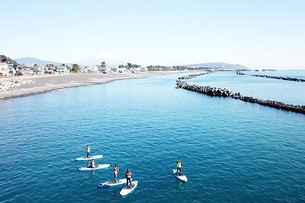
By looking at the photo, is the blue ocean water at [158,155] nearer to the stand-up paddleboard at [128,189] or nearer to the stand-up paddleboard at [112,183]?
the stand-up paddleboard at [128,189]

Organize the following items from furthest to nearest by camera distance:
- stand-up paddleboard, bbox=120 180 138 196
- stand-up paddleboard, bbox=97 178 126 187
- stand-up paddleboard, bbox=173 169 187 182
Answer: stand-up paddleboard, bbox=173 169 187 182
stand-up paddleboard, bbox=97 178 126 187
stand-up paddleboard, bbox=120 180 138 196

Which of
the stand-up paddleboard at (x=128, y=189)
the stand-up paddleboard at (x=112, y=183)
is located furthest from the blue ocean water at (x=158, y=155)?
the stand-up paddleboard at (x=112, y=183)

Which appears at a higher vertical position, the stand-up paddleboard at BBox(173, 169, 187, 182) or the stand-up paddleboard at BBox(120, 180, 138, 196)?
the stand-up paddleboard at BBox(173, 169, 187, 182)

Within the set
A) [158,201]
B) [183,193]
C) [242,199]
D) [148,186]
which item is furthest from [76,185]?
[242,199]

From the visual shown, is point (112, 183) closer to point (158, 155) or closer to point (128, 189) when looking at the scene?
point (128, 189)

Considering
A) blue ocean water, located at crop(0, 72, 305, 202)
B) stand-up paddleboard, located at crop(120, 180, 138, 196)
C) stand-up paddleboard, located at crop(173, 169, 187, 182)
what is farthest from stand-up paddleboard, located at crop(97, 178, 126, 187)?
stand-up paddleboard, located at crop(173, 169, 187, 182)

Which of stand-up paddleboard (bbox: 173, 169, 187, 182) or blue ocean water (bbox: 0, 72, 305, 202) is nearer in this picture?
blue ocean water (bbox: 0, 72, 305, 202)

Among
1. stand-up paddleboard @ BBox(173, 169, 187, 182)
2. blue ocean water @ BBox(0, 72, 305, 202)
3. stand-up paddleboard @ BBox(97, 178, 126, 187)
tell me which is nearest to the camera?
blue ocean water @ BBox(0, 72, 305, 202)

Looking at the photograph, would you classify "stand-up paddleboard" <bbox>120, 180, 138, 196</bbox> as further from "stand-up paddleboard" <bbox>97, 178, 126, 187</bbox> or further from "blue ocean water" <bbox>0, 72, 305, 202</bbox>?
"stand-up paddleboard" <bbox>97, 178, 126, 187</bbox>

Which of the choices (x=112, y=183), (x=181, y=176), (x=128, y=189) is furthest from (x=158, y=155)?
(x=128, y=189)
